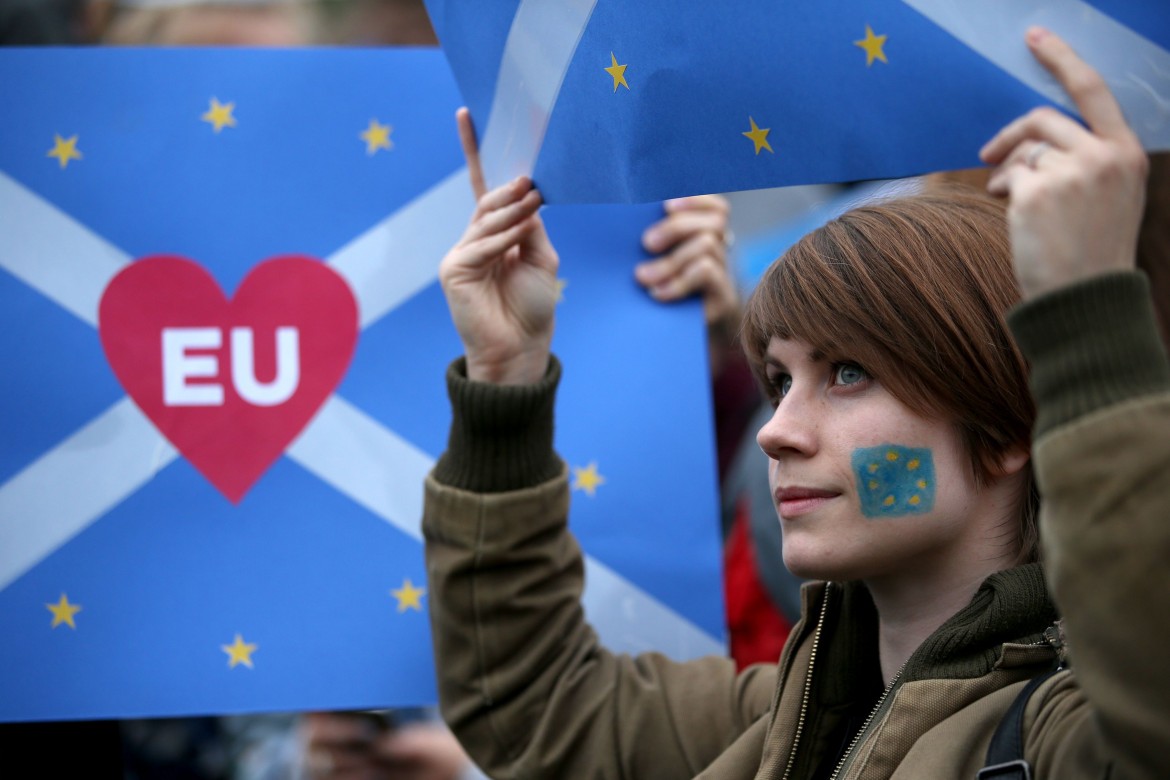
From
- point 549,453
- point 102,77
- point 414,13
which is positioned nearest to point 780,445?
point 549,453

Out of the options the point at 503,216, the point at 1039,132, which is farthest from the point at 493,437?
the point at 1039,132

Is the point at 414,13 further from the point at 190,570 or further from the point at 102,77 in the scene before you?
the point at 190,570

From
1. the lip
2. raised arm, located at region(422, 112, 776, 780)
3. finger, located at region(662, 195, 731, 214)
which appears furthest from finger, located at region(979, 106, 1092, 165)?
finger, located at region(662, 195, 731, 214)

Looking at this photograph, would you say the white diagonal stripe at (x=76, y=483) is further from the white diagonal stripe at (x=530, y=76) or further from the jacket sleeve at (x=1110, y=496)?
the jacket sleeve at (x=1110, y=496)

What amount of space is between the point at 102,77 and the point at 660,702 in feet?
4.65

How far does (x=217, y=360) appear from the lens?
214 centimetres

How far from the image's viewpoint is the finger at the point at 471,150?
205cm

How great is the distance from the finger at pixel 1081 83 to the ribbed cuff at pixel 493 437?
3.32 ft

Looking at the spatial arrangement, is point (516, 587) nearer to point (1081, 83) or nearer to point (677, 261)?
point (677, 261)

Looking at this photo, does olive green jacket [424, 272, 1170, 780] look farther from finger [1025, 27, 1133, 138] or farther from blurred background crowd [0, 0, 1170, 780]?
blurred background crowd [0, 0, 1170, 780]

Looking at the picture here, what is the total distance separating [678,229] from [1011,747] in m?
1.24

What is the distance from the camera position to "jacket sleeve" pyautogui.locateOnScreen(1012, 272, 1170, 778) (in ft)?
3.47

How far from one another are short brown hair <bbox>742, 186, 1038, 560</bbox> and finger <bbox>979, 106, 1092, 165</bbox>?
401mm

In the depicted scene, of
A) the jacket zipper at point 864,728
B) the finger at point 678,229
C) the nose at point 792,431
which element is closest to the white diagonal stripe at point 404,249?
the finger at point 678,229
